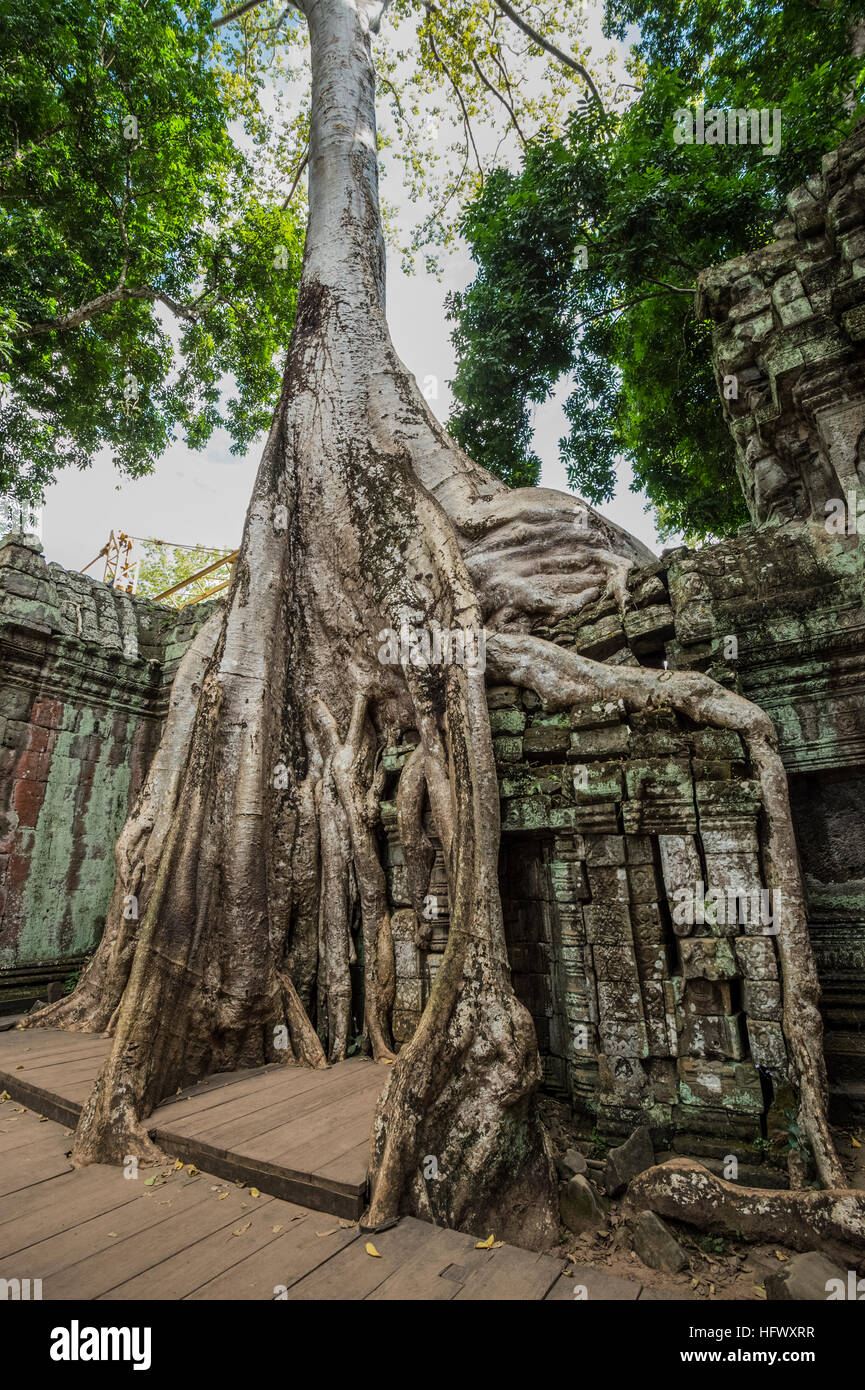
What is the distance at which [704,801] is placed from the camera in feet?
8.70

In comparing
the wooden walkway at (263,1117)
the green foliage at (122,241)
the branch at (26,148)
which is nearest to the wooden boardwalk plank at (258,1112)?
the wooden walkway at (263,1117)

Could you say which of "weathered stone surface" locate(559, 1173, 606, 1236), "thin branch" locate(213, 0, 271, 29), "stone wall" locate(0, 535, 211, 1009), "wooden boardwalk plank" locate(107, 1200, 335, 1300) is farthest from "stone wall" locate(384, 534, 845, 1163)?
→ "thin branch" locate(213, 0, 271, 29)

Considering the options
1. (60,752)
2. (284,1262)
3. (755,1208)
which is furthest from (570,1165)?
(60,752)

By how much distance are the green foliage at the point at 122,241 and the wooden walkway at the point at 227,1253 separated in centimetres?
593

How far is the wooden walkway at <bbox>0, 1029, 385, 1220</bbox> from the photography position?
81.9 inches

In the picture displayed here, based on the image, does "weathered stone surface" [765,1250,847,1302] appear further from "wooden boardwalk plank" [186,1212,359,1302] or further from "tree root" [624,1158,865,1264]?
"wooden boardwalk plank" [186,1212,359,1302]

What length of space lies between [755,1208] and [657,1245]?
1.05ft

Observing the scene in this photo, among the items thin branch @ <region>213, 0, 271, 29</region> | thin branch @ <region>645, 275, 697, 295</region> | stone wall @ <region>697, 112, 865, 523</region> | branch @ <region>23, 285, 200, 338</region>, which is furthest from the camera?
thin branch @ <region>213, 0, 271, 29</region>

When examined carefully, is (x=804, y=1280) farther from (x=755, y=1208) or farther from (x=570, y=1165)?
(x=570, y=1165)

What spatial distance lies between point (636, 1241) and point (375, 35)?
39.0 ft

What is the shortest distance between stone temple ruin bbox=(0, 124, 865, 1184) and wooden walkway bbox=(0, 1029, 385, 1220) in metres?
0.62

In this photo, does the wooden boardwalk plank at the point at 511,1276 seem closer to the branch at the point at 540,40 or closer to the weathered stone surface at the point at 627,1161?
the weathered stone surface at the point at 627,1161

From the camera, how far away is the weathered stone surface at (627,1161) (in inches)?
90.0
